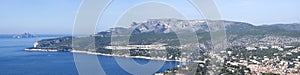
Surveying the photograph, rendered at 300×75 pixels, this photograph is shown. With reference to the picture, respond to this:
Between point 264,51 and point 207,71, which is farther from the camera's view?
point 264,51

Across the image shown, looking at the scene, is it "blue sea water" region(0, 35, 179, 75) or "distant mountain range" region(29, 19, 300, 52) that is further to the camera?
"distant mountain range" region(29, 19, 300, 52)

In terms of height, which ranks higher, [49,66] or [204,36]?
[204,36]

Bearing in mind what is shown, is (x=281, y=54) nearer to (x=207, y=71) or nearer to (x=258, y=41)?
(x=258, y=41)

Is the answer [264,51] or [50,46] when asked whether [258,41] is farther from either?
[50,46]

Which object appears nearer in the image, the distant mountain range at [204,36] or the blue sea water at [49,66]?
the blue sea water at [49,66]

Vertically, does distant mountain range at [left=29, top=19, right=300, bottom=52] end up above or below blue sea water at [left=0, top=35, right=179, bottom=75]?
above

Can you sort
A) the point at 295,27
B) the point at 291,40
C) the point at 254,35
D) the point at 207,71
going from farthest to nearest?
the point at 295,27, the point at 254,35, the point at 291,40, the point at 207,71

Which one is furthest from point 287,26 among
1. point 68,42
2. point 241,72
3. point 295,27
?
point 241,72

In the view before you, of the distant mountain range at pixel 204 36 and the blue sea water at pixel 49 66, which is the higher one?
the distant mountain range at pixel 204 36

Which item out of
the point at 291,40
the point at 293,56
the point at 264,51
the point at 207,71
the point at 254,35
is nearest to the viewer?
the point at 207,71

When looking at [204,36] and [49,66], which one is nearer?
[49,66]
